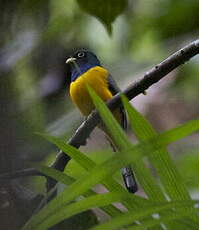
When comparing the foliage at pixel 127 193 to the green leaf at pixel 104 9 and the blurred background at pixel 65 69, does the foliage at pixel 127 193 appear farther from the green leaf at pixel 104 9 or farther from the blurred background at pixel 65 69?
the green leaf at pixel 104 9

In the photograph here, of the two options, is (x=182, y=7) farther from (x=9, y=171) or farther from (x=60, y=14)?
(x=9, y=171)

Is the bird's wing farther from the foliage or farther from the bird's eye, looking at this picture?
the foliage

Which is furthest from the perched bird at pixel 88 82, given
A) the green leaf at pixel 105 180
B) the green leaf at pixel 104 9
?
the green leaf at pixel 105 180

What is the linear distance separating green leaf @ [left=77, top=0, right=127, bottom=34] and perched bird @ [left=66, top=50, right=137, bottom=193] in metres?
0.60

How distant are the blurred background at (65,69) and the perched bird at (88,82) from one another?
0.03 m

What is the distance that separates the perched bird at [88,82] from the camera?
152 cm

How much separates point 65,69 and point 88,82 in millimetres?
116

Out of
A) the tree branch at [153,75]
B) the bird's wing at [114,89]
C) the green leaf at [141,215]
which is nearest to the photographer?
the green leaf at [141,215]

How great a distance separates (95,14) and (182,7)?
0.47 m

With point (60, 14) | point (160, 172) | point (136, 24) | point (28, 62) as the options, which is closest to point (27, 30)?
point (28, 62)

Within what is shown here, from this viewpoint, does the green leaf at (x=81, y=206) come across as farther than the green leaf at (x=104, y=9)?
No

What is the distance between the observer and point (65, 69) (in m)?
1.54

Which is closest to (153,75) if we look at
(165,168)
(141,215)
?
(165,168)

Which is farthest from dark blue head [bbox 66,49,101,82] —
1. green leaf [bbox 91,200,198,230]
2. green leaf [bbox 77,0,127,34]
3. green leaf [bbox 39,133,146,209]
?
green leaf [bbox 91,200,198,230]
